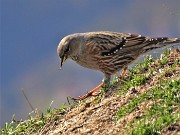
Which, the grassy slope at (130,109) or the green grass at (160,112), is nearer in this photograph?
the green grass at (160,112)

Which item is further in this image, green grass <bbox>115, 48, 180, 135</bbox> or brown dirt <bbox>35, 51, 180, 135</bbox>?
brown dirt <bbox>35, 51, 180, 135</bbox>

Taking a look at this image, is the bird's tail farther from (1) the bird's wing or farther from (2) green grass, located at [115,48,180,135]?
(2) green grass, located at [115,48,180,135]

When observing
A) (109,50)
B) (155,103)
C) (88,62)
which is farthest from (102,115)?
(109,50)

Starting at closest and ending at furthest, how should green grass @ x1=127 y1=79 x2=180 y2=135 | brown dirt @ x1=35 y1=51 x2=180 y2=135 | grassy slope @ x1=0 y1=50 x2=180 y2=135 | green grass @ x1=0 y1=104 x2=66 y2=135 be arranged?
green grass @ x1=127 y1=79 x2=180 y2=135, grassy slope @ x1=0 y1=50 x2=180 y2=135, brown dirt @ x1=35 y1=51 x2=180 y2=135, green grass @ x1=0 y1=104 x2=66 y2=135

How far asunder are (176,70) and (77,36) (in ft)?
8.68

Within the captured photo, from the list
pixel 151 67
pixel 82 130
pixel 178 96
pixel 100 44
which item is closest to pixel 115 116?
pixel 82 130

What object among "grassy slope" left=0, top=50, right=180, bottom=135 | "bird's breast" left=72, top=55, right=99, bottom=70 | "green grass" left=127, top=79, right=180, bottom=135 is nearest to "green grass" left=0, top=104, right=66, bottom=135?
"grassy slope" left=0, top=50, right=180, bottom=135

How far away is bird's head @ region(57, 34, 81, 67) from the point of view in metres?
9.48

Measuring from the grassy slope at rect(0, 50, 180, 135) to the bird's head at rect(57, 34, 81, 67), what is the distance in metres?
1.15

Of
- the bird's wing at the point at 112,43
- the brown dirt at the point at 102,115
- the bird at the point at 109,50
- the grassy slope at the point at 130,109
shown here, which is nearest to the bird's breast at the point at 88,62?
the bird at the point at 109,50

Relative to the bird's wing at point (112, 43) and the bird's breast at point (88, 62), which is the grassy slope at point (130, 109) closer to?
the bird's wing at point (112, 43)

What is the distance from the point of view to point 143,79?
7871 millimetres

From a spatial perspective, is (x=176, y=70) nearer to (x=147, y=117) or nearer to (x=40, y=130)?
(x=147, y=117)

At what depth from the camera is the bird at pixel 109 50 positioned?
30.8 feet
